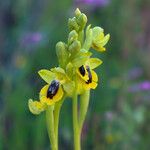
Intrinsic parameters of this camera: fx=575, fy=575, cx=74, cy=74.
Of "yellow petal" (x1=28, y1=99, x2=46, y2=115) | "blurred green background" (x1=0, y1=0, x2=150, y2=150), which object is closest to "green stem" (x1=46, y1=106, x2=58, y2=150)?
"yellow petal" (x1=28, y1=99, x2=46, y2=115)

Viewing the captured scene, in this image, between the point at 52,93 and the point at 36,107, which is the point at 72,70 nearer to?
the point at 52,93

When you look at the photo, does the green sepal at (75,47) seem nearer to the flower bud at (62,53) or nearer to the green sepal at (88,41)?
the flower bud at (62,53)

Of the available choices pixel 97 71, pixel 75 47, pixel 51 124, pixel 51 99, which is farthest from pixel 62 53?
pixel 97 71

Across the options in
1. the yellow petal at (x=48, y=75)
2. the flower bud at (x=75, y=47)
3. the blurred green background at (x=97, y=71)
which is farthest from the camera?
the blurred green background at (x=97, y=71)

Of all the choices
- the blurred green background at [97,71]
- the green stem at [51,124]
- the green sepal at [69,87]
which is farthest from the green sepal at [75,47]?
the blurred green background at [97,71]

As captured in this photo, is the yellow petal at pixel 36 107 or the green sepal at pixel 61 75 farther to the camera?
the yellow petal at pixel 36 107

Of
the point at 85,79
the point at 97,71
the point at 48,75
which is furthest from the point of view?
the point at 97,71

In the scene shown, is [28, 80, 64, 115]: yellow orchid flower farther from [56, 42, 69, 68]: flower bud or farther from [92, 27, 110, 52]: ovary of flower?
[92, 27, 110, 52]: ovary of flower
